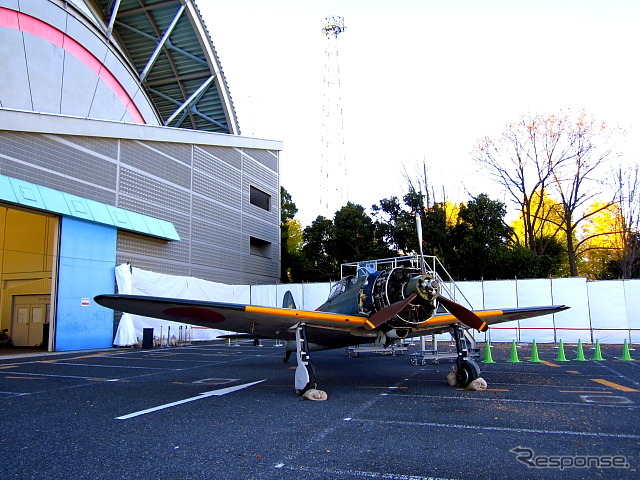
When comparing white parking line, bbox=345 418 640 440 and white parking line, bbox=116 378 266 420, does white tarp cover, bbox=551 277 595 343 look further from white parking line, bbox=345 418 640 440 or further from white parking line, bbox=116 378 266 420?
white parking line, bbox=345 418 640 440

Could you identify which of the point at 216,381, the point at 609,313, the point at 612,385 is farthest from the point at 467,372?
the point at 609,313

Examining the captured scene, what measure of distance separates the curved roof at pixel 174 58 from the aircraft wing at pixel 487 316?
1121 inches

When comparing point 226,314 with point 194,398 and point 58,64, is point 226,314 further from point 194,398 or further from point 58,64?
point 58,64

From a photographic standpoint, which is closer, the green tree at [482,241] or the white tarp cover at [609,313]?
the white tarp cover at [609,313]

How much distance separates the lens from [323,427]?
5215 mm

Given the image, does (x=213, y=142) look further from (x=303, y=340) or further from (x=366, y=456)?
(x=366, y=456)

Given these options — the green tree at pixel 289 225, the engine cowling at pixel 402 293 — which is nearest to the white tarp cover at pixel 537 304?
the engine cowling at pixel 402 293

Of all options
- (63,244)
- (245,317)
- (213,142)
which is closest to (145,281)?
(63,244)

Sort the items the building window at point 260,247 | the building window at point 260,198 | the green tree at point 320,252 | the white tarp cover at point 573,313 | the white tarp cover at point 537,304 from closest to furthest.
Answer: the white tarp cover at point 573,313, the white tarp cover at point 537,304, the building window at point 260,198, the building window at point 260,247, the green tree at point 320,252

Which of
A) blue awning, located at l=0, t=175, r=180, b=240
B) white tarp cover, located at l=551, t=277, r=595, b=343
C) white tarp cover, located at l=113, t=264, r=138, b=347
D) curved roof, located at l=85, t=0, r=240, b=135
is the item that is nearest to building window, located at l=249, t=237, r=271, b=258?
blue awning, located at l=0, t=175, r=180, b=240

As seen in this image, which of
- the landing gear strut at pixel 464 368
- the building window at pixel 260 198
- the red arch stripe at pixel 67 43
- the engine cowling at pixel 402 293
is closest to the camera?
the engine cowling at pixel 402 293

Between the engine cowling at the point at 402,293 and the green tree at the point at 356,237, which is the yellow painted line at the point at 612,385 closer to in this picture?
the engine cowling at the point at 402,293

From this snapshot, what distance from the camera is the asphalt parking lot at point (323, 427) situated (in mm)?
3764

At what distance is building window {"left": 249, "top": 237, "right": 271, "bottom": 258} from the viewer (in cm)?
3141
